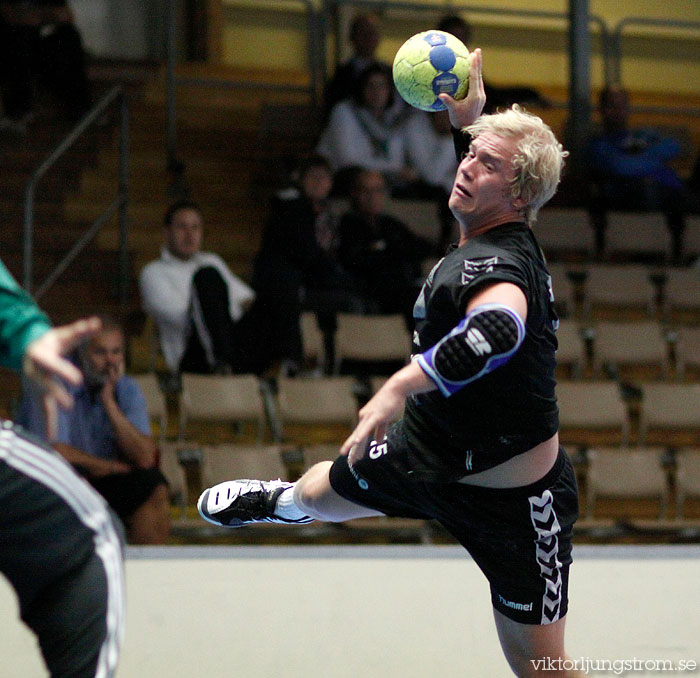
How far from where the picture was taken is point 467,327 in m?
2.40

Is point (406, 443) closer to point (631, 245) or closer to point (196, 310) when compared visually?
point (196, 310)

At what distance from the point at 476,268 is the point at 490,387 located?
0.27 metres

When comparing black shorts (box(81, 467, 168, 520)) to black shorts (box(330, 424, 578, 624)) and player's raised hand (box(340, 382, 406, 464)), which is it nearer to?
black shorts (box(330, 424, 578, 624))

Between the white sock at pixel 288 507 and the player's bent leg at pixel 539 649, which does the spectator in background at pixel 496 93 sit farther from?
the player's bent leg at pixel 539 649

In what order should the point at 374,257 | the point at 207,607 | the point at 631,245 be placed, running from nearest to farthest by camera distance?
the point at 207,607, the point at 374,257, the point at 631,245

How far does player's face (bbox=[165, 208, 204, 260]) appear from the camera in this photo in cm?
656

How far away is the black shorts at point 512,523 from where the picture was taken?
106 inches

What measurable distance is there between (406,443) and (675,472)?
4289 millimetres

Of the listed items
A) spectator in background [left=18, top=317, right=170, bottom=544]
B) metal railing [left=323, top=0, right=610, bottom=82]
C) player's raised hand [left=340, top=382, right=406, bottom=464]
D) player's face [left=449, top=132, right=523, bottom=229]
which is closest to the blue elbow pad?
player's raised hand [left=340, top=382, right=406, bottom=464]

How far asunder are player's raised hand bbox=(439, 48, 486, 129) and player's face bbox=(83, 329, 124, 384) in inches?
106

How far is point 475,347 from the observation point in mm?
2383

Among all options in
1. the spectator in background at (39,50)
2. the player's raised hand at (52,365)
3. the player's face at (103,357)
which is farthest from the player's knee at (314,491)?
the spectator in background at (39,50)

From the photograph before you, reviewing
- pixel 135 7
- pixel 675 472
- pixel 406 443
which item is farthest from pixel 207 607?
pixel 135 7

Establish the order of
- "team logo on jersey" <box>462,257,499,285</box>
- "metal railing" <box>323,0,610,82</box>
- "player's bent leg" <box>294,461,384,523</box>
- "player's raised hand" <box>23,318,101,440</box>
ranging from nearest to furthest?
"player's raised hand" <box>23,318,101,440</box>, "team logo on jersey" <box>462,257,499,285</box>, "player's bent leg" <box>294,461,384,523</box>, "metal railing" <box>323,0,610,82</box>
